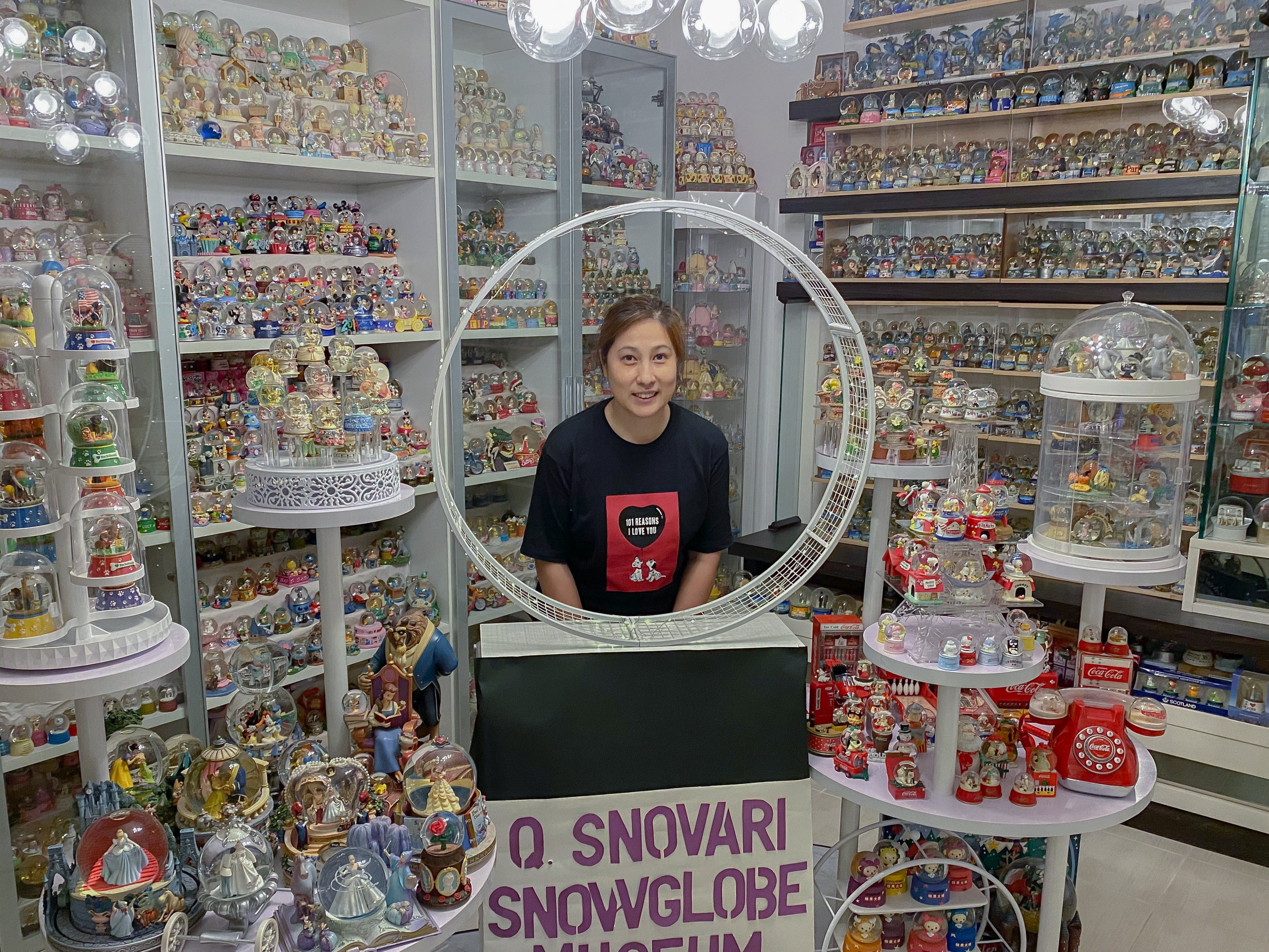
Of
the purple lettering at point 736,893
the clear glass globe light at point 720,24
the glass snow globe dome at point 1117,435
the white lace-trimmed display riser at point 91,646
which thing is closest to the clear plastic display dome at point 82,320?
the white lace-trimmed display riser at point 91,646

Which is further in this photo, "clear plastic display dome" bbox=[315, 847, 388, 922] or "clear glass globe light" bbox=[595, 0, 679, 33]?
"clear glass globe light" bbox=[595, 0, 679, 33]

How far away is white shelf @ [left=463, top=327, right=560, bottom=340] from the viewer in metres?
3.50

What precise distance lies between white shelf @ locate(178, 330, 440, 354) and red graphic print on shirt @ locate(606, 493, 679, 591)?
827 millimetres

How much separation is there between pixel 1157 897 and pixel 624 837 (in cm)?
193

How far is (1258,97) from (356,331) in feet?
9.07

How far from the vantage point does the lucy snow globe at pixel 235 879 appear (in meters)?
1.34

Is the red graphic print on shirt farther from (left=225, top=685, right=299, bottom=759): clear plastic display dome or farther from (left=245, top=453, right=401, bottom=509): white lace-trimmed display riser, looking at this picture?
(left=225, top=685, right=299, bottom=759): clear plastic display dome

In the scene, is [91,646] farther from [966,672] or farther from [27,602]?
[966,672]

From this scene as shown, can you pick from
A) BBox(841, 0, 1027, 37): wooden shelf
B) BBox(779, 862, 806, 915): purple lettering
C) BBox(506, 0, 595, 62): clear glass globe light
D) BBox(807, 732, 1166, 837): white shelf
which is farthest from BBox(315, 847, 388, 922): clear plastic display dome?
BBox(841, 0, 1027, 37): wooden shelf

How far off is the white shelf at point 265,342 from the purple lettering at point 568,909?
1.36 m

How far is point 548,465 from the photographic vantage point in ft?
7.23

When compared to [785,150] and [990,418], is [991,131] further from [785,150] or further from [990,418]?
[990,418]

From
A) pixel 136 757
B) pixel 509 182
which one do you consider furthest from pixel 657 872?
pixel 509 182

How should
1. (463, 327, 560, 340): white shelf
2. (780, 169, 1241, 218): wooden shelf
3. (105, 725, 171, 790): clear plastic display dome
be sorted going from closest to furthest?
(105, 725, 171, 790): clear plastic display dome < (780, 169, 1241, 218): wooden shelf < (463, 327, 560, 340): white shelf
